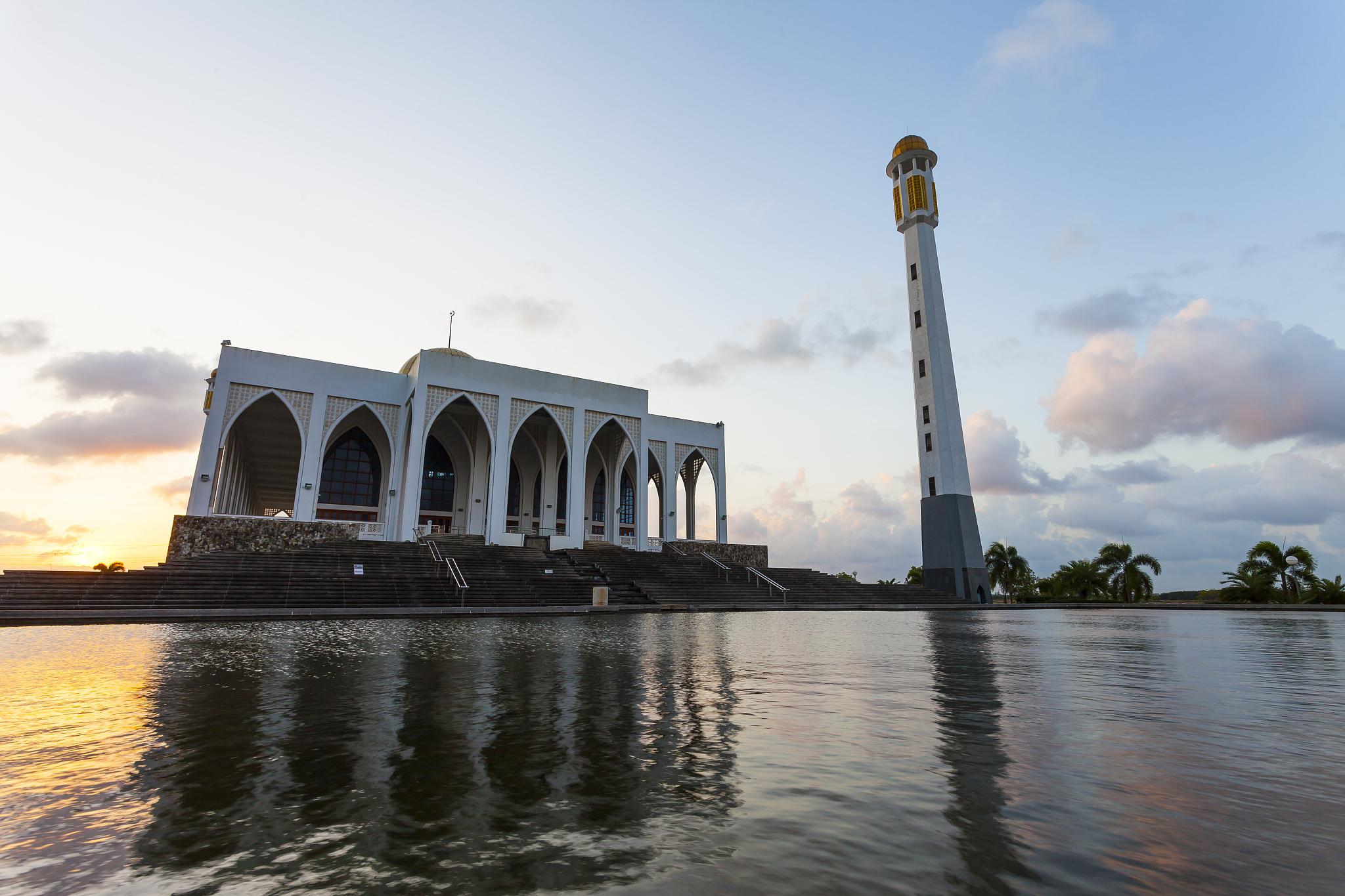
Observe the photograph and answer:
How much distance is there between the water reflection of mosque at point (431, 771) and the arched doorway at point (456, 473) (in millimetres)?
26551

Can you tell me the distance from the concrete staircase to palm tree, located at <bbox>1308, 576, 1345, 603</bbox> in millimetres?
16029

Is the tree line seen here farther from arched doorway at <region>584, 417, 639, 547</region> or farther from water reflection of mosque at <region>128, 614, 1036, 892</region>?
water reflection of mosque at <region>128, 614, 1036, 892</region>

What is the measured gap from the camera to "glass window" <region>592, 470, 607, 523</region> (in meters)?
41.0

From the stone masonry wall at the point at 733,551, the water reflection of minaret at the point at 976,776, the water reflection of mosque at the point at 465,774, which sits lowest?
the water reflection of minaret at the point at 976,776

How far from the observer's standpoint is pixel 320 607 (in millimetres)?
17922

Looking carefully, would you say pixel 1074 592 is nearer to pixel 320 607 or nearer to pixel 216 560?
pixel 320 607

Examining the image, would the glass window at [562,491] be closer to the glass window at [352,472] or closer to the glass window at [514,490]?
the glass window at [514,490]

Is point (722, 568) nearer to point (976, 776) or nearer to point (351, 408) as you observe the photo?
point (351, 408)

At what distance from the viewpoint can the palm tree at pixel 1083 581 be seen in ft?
125

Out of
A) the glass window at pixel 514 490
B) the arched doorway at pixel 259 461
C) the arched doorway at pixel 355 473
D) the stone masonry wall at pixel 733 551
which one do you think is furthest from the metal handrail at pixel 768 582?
the arched doorway at pixel 259 461

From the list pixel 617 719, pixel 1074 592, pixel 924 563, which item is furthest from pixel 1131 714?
pixel 1074 592

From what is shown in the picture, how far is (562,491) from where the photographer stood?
39.1m

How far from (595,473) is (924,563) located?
18576mm

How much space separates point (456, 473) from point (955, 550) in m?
25.2
